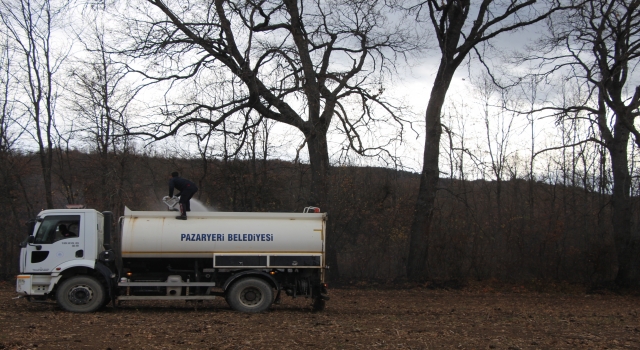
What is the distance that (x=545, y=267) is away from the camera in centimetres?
2367

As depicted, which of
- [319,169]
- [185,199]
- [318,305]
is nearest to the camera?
[185,199]

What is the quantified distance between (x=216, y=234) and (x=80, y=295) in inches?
130

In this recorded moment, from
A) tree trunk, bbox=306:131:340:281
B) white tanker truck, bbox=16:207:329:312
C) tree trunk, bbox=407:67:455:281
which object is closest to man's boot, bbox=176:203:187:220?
white tanker truck, bbox=16:207:329:312

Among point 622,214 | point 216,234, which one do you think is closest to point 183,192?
point 216,234

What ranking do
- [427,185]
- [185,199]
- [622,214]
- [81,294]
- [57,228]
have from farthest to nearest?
1. [427,185]
2. [622,214]
3. [185,199]
4. [57,228]
5. [81,294]

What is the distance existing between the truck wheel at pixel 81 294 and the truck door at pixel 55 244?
0.49m

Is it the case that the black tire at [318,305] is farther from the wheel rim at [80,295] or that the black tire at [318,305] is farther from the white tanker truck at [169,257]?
the wheel rim at [80,295]

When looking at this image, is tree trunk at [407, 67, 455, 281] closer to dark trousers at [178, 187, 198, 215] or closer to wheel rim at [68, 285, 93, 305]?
dark trousers at [178, 187, 198, 215]

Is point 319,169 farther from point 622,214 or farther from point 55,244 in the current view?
point 622,214

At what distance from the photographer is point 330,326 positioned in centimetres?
1118

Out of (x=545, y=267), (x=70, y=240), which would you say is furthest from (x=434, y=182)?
(x=70, y=240)

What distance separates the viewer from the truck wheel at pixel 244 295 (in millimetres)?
13234

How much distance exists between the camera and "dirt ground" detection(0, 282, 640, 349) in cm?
930

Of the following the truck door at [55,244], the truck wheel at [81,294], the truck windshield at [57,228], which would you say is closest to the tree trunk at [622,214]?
the truck wheel at [81,294]
